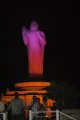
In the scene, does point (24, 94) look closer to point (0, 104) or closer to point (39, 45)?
point (39, 45)

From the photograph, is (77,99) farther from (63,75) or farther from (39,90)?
(63,75)

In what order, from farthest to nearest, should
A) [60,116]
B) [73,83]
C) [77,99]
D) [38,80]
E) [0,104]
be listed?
1. [73,83]
2. [77,99]
3. [38,80]
4. [60,116]
5. [0,104]

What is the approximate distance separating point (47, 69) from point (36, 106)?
150 ft

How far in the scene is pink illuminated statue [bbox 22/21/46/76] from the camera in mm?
44156

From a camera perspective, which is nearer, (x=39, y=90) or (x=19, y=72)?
(x=39, y=90)

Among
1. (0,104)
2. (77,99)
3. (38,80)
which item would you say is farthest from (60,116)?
(77,99)

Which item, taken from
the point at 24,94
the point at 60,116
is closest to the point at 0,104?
the point at 60,116

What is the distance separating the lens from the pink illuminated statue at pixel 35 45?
44156 mm

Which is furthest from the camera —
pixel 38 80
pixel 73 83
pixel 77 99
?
pixel 73 83

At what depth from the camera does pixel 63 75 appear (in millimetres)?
61625

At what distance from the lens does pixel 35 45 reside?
4431cm

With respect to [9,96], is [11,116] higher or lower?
higher

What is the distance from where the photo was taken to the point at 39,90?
4056 centimetres

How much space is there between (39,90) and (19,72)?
63.4 ft
